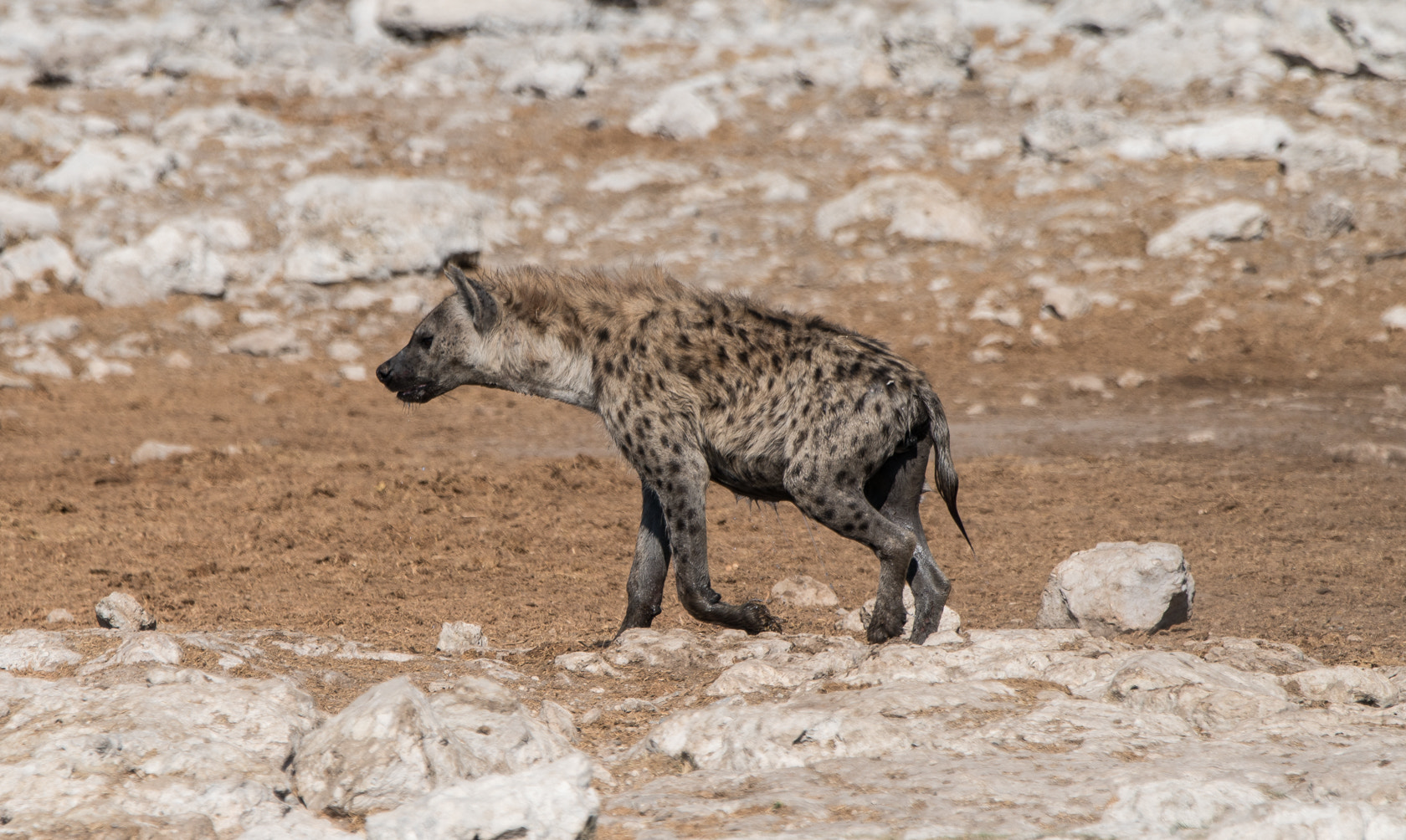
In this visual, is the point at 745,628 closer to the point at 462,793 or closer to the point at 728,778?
the point at 728,778

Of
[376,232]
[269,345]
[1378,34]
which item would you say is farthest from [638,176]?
[1378,34]

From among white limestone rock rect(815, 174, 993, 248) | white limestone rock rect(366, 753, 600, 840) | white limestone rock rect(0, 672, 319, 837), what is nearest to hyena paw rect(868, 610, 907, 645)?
white limestone rock rect(0, 672, 319, 837)

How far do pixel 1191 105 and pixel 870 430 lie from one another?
39.2ft

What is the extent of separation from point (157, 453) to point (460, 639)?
4642 millimetres

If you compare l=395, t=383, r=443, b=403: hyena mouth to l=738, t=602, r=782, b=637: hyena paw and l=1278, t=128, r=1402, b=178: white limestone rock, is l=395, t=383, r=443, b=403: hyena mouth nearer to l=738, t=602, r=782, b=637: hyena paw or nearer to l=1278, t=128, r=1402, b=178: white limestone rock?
l=738, t=602, r=782, b=637: hyena paw

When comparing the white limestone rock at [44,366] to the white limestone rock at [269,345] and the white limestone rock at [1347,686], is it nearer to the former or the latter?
the white limestone rock at [269,345]

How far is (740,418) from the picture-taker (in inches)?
207

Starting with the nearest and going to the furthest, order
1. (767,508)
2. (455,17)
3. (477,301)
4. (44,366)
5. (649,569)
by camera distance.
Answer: (649,569)
(477,301)
(767,508)
(44,366)
(455,17)

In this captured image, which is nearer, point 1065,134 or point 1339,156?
point 1339,156

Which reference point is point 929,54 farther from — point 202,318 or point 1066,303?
point 202,318

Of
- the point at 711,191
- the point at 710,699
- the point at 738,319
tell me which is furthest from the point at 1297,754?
the point at 711,191

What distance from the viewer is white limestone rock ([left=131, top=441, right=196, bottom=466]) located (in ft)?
29.7

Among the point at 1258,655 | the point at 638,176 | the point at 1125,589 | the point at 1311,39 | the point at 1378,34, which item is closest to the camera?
the point at 1258,655

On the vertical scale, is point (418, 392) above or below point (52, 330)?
above
